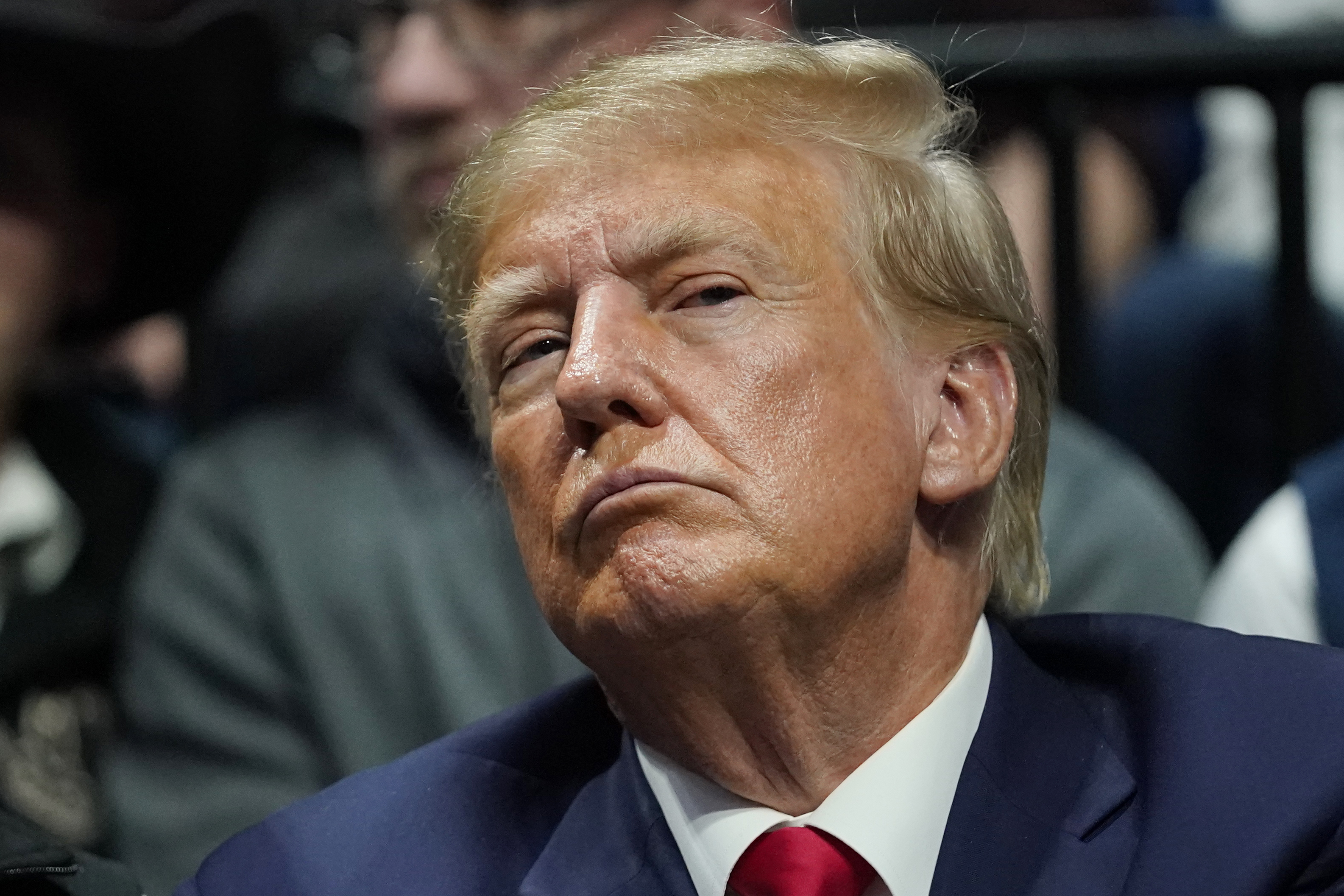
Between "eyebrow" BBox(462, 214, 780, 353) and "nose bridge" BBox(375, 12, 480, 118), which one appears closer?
"eyebrow" BBox(462, 214, 780, 353)

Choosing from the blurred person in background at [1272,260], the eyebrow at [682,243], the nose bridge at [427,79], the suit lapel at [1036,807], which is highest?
the eyebrow at [682,243]

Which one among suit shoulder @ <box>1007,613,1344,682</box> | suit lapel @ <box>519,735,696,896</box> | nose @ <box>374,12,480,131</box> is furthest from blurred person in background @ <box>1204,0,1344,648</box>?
nose @ <box>374,12,480,131</box>

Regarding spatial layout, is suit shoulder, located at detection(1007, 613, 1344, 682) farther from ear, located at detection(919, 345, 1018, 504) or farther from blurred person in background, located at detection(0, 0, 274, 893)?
Answer: blurred person in background, located at detection(0, 0, 274, 893)

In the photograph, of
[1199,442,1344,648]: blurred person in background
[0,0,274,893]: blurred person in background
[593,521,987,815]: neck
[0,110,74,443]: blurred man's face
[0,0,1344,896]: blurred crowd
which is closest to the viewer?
[593,521,987,815]: neck

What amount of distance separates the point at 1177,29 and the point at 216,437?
158 cm

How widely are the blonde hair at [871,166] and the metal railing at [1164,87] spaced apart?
0.95 m

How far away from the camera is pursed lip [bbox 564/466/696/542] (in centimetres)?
151

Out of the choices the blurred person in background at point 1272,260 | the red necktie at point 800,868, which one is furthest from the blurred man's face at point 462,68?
the red necktie at point 800,868

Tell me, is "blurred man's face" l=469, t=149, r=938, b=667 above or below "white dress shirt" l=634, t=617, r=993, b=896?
above

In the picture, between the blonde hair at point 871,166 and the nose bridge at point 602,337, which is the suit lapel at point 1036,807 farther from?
the nose bridge at point 602,337

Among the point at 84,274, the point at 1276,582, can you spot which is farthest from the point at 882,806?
the point at 84,274

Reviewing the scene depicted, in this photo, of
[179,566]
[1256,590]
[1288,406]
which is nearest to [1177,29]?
[1288,406]

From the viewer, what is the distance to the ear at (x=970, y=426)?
1626 millimetres

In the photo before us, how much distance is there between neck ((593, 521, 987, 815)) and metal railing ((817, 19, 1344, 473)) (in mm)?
1211
